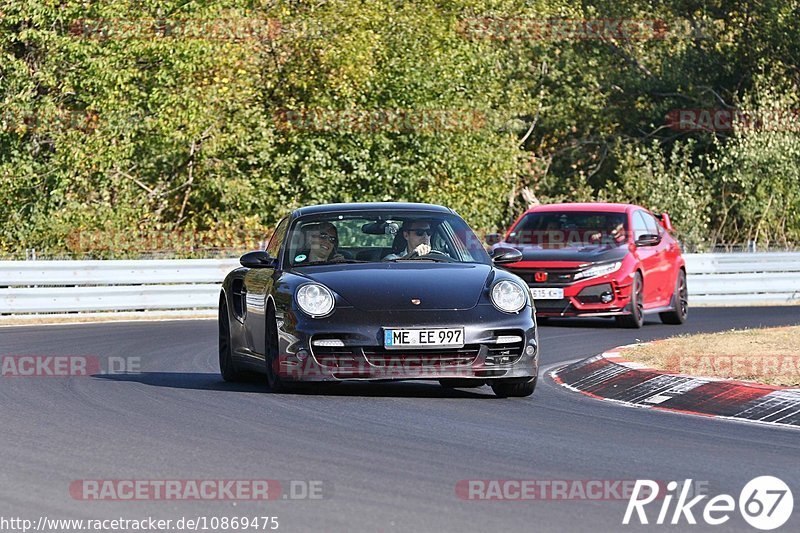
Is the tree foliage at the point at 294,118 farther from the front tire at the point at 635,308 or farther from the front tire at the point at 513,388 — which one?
the front tire at the point at 513,388

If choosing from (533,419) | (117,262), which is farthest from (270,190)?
(533,419)

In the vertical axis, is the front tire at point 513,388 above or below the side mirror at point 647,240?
above

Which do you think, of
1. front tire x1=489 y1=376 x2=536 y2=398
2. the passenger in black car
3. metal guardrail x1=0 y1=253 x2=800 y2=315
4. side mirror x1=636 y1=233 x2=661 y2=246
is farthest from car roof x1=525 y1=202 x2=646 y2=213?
front tire x1=489 y1=376 x2=536 y2=398

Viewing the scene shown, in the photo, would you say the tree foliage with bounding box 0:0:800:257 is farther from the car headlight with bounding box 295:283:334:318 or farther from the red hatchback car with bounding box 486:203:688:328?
the car headlight with bounding box 295:283:334:318

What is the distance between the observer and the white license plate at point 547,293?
65.5 feet

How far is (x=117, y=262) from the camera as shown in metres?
24.2

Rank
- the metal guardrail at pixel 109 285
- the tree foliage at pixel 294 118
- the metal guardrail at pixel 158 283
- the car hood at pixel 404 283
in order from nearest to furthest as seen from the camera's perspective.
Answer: the car hood at pixel 404 283
the metal guardrail at pixel 109 285
the metal guardrail at pixel 158 283
the tree foliage at pixel 294 118

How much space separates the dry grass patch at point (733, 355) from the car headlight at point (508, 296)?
157 centimetres

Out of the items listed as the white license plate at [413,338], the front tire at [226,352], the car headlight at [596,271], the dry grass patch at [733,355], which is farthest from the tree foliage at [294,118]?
the white license plate at [413,338]

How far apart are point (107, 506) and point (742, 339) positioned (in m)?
9.43

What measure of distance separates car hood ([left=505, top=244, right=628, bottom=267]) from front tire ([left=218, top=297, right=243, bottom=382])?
7357mm

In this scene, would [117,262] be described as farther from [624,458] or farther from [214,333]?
[624,458]

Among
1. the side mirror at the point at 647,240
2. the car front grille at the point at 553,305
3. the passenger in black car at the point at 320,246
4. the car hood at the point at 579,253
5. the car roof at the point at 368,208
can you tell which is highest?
the car roof at the point at 368,208

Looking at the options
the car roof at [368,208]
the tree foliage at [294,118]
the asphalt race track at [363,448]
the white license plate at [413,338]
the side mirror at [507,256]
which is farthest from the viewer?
the tree foliage at [294,118]
